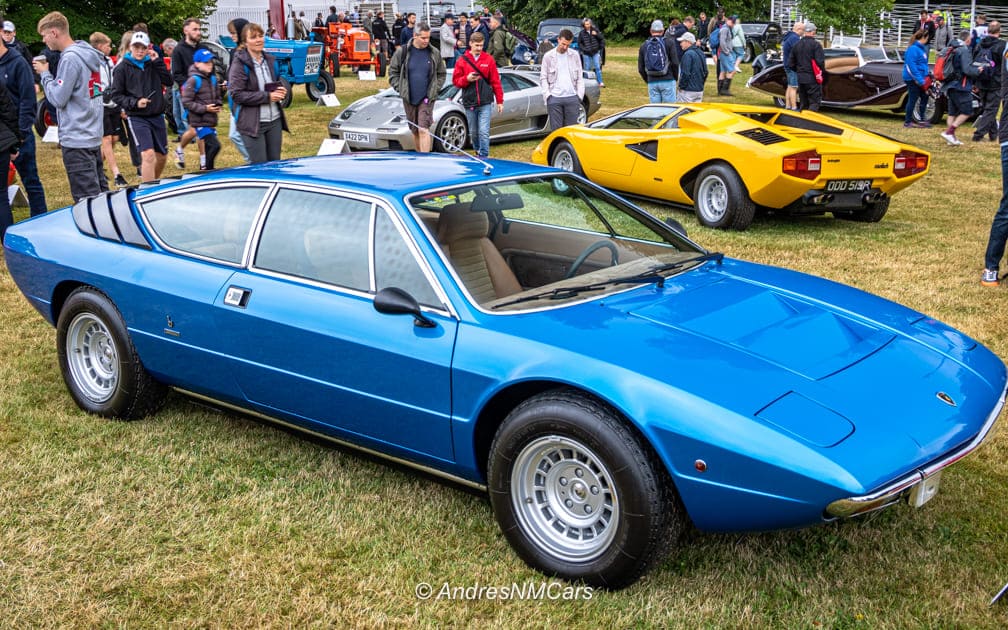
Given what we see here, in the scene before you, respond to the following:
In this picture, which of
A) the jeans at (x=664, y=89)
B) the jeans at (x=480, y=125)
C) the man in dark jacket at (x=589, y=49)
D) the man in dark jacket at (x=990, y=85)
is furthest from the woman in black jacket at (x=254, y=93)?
the man in dark jacket at (x=589, y=49)

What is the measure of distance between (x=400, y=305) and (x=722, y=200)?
622cm

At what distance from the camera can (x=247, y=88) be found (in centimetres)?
879

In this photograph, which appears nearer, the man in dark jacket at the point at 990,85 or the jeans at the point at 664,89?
the man in dark jacket at the point at 990,85

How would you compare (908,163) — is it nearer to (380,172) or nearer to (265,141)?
(265,141)

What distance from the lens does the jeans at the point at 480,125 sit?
12.2 meters

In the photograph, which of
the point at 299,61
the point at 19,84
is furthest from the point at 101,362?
the point at 299,61

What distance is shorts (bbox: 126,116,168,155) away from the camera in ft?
31.2

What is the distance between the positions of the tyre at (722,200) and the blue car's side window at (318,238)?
562 cm

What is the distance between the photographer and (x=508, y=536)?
3393 mm

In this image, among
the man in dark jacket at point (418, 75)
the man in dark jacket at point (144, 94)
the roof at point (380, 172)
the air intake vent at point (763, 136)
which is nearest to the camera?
the roof at point (380, 172)

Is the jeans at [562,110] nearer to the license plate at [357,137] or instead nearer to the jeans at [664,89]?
the jeans at [664,89]

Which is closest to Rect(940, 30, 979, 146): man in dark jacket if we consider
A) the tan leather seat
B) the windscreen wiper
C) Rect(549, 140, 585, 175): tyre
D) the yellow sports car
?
the yellow sports car

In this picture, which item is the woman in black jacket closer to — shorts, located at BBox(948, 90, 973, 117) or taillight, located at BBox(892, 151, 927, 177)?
taillight, located at BBox(892, 151, 927, 177)

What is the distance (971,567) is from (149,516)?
308cm
